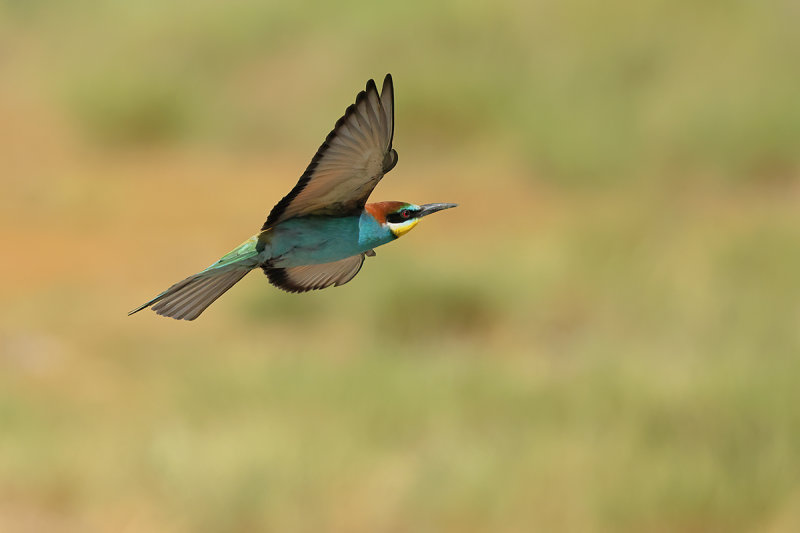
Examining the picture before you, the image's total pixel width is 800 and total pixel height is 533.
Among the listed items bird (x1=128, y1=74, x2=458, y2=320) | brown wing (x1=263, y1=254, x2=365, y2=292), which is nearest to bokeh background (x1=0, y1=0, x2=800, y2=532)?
brown wing (x1=263, y1=254, x2=365, y2=292)

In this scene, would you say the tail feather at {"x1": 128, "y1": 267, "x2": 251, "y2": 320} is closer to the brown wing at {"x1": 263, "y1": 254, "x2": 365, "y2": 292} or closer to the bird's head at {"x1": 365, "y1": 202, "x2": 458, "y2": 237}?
the brown wing at {"x1": 263, "y1": 254, "x2": 365, "y2": 292}

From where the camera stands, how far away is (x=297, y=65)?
12578mm

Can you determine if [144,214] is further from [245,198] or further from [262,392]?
[262,392]

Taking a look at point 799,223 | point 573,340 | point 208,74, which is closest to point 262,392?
point 573,340

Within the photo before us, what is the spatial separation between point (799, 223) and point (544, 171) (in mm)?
2416

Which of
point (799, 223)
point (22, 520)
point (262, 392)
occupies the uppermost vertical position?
point (799, 223)

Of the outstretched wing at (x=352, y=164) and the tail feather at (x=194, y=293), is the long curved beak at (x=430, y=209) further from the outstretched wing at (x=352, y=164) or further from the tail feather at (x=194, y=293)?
the tail feather at (x=194, y=293)

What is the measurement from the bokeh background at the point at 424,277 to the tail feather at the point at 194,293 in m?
4.09

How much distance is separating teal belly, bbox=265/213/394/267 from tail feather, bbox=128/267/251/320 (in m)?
0.06

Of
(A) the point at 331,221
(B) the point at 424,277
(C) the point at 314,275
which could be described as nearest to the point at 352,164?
(A) the point at 331,221

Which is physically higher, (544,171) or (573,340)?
(544,171)

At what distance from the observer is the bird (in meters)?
1.28

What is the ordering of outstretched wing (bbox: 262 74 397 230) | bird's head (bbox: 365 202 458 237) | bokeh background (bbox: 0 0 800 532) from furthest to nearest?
1. bokeh background (bbox: 0 0 800 532)
2. bird's head (bbox: 365 202 458 237)
3. outstretched wing (bbox: 262 74 397 230)

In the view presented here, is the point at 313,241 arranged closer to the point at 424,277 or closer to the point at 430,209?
the point at 430,209
